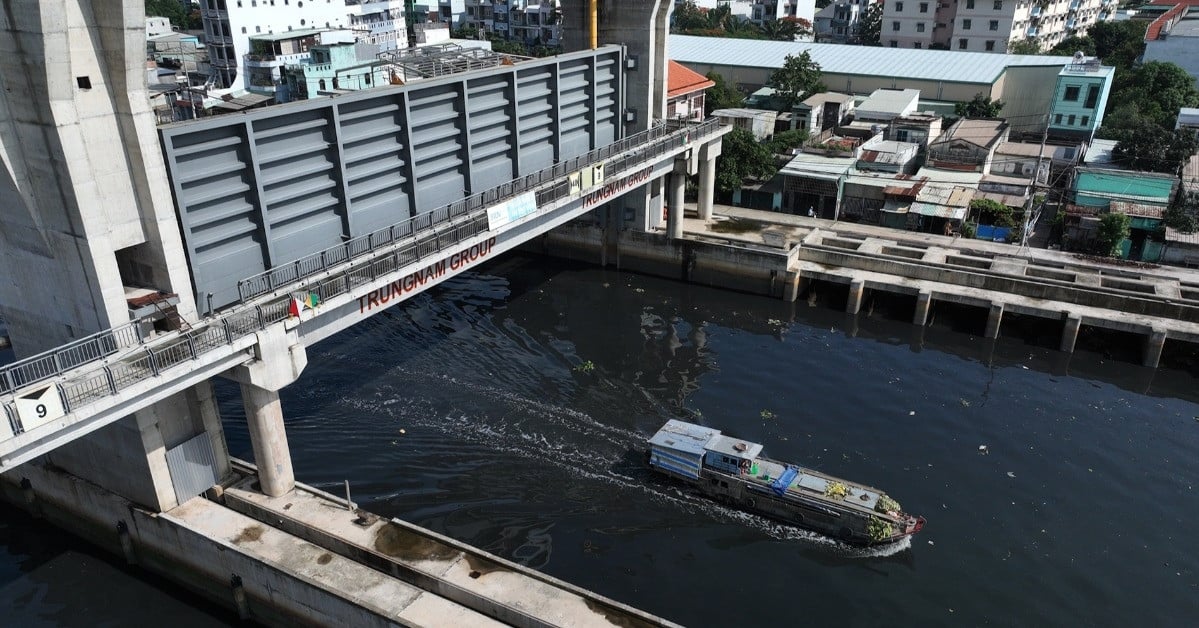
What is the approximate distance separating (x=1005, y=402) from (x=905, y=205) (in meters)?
24.1

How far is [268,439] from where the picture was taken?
30625 mm

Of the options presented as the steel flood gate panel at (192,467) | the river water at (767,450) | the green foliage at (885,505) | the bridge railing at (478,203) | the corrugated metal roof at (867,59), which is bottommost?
the river water at (767,450)

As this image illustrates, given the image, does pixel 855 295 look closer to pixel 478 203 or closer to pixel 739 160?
pixel 739 160

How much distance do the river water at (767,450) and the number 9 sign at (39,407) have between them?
10.7 metres

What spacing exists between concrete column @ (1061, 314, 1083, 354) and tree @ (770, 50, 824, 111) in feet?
160

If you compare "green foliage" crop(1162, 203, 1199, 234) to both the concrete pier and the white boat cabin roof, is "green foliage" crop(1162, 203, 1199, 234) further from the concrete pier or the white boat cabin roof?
the white boat cabin roof

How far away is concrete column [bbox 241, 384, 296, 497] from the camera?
3012 centimetres

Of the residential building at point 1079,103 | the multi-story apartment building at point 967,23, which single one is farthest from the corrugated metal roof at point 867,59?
the multi-story apartment building at point 967,23

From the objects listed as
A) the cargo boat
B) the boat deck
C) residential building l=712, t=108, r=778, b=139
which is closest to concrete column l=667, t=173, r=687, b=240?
residential building l=712, t=108, r=778, b=139

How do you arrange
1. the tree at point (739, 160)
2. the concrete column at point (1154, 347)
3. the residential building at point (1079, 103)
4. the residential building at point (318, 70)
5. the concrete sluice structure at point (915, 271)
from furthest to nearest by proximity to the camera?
the residential building at point (318, 70), the residential building at point (1079, 103), the tree at point (739, 160), the concrete sluice structure at point (915, 271), the concrete column at point (1154, 347)

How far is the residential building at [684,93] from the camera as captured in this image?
77375 mm

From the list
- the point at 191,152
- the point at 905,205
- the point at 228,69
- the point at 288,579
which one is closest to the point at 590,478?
the point at 288,579

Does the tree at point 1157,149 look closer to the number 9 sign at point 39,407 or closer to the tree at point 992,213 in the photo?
the tree at point 992,213

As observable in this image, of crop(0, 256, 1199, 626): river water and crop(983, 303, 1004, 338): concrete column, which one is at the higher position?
crop(983, 303, 1004, 338): concrete column
